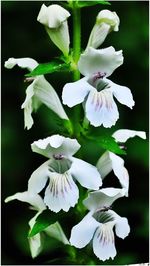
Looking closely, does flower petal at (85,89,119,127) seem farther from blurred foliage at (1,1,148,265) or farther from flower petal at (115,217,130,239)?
blurred foliage at (1,1,148,265)

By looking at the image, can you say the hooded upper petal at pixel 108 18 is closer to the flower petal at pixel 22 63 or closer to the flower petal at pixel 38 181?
the flower petal at pixel 22 63

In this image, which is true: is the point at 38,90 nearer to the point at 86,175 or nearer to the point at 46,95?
the point at 46,95

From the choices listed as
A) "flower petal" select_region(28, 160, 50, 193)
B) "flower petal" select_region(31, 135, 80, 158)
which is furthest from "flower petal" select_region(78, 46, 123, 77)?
"flower petal" select_region(28, 160, 50, 193)

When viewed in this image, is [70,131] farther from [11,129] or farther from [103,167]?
[11,129]

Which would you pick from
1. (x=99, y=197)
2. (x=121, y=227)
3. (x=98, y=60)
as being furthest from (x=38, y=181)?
(x=98, y=60)

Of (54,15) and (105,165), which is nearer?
(54,15)

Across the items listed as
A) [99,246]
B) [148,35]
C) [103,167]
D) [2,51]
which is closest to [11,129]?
[2,51]
